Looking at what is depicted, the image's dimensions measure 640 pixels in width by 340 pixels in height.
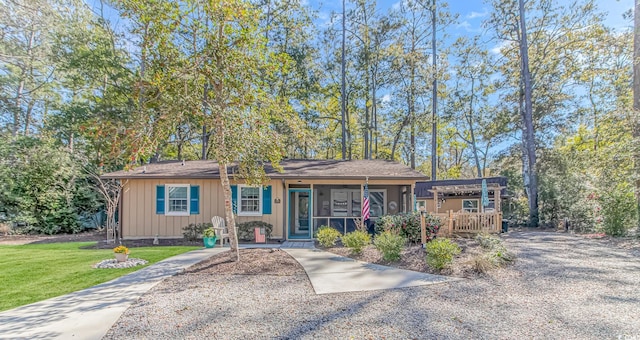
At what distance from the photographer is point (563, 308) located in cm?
404

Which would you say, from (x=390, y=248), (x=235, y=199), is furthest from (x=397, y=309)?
(x=235, y=199)

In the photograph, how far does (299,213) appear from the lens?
12203mm

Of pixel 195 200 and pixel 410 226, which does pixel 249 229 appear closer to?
pixel 195 200

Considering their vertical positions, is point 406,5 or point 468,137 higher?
point 406,5

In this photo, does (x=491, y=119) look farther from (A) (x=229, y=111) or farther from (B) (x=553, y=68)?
(A) (x=229, y=111)

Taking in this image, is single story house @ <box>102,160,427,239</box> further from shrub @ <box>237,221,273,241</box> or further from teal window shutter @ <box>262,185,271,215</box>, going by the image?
shrub @ <box>237,221,273,241</box>

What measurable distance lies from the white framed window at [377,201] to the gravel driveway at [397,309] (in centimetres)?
694

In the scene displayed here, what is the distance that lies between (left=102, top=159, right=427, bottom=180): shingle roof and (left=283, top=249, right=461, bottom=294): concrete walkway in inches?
162

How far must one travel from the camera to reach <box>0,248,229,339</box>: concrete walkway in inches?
131

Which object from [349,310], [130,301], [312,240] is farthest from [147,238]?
[349,310]

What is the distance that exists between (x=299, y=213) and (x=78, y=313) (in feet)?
28.4

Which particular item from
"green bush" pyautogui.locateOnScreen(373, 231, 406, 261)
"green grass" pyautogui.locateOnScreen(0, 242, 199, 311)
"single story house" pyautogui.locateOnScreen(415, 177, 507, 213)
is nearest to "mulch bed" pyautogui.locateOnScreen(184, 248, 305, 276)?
"green grass" pyautogui.locateOnScreen(0, 242, 199, 311)

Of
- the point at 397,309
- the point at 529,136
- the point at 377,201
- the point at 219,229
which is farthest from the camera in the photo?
the point at 529,136

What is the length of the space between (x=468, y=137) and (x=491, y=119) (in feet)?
16.2
